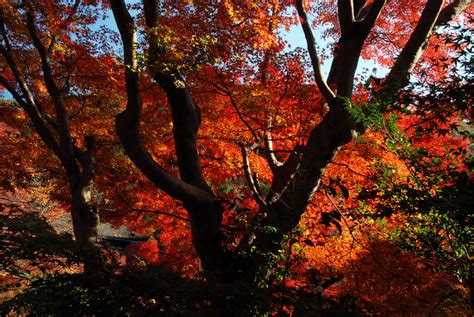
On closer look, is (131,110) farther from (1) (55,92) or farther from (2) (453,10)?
(2) (453,10)

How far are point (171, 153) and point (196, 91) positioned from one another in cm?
336

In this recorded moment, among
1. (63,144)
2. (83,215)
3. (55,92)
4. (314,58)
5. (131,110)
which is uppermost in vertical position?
(314,58)

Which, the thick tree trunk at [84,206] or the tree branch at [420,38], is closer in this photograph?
the tree branch at [420,38]

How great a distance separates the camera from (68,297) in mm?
2990

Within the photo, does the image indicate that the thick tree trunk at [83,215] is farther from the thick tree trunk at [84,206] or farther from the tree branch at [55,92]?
the tree branch at [55,92]

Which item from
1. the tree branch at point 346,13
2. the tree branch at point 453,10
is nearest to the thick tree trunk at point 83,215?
the tree branch at point 346,13

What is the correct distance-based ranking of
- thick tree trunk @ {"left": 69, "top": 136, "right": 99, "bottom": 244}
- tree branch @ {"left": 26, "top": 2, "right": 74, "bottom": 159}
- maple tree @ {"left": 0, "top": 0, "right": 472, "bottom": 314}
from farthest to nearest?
tree branch @ {"left": 26, "top": 2, "right": 74, "bottom": 159} < thick tree trunk @ {"left": 69, "top": 136, "right": 99, "bottom": 244} < maple tree @ {"left": 0, "top": 0, "right": 472, "bottom": 314}

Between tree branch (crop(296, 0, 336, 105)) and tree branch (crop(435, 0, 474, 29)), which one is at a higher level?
tree branch (crop(435, 0, 474, 29))

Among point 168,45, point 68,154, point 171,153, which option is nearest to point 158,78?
point 168,45

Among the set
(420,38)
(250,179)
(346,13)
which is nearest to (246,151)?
(250,179)

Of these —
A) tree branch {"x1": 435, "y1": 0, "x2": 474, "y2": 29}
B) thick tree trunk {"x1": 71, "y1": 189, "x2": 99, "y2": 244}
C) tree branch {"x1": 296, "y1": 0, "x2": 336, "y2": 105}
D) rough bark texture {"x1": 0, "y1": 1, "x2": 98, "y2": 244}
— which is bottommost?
thick tree trunk {"x1": 71, "y1": 189, "x2": 99, "y2": 244}

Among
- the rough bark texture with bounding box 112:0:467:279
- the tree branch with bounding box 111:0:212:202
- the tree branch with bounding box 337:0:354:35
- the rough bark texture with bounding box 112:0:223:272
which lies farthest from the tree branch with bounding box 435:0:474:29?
the tree branch with bounding box 111:0:212:202

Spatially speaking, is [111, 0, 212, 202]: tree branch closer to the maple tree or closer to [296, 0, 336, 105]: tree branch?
the maple tree

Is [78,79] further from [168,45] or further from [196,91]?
[168,45]
